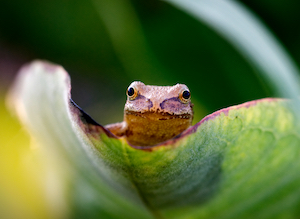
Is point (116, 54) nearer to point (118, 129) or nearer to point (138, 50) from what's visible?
point (138, 50)

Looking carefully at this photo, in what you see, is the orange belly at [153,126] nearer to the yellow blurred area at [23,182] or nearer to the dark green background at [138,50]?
the dark green background at [138,50]

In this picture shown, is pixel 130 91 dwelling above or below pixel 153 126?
above

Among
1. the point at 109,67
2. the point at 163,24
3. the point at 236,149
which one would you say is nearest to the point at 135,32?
the point at 163,24

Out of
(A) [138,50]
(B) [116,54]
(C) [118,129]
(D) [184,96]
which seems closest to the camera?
(D) [184,96]

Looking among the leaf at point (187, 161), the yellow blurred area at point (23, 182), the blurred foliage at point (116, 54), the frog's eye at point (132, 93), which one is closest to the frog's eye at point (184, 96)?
the frog's eye at point (132, 93)

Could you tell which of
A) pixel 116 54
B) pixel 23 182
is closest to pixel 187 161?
pixel 23 182

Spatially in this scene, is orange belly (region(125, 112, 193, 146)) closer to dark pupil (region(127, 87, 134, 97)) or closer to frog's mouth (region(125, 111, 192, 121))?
frog's mouth (region(125, 111, 192, 121))

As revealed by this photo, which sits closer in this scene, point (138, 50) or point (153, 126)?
point (153, 126)
